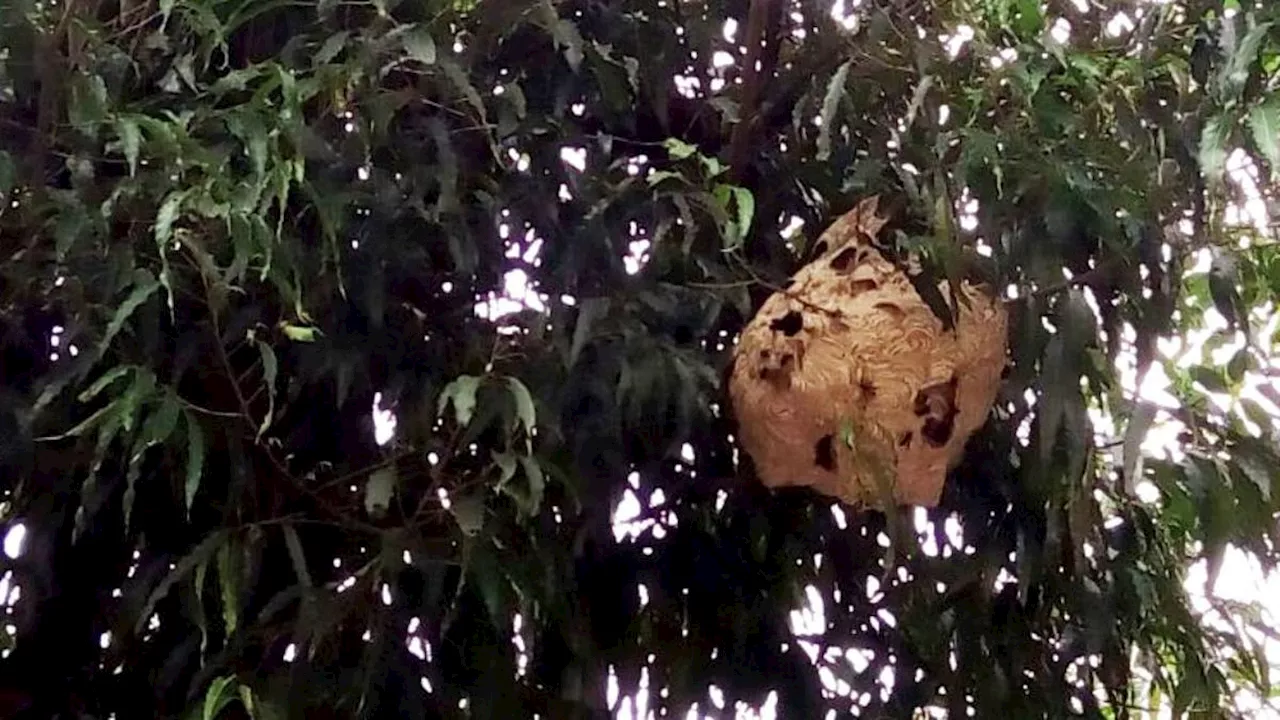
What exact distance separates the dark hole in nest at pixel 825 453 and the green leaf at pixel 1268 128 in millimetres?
267

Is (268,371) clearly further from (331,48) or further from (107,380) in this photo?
(331,48)

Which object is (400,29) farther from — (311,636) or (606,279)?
(311,636)

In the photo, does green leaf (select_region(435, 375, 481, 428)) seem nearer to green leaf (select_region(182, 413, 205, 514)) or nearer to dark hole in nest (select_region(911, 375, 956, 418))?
green leaf (select_region(182, 413, 205, 514))

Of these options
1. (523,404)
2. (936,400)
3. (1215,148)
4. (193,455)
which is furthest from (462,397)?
(1215,148)

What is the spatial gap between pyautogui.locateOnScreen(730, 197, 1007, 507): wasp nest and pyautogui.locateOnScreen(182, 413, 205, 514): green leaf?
303 mm

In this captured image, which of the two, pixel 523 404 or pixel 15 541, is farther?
pixel 15 541

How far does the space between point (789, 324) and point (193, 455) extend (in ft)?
1.11

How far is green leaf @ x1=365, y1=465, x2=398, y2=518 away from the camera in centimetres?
87

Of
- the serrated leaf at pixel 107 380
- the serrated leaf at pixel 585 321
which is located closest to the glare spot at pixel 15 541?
the serrated leaf at pixel 107 380

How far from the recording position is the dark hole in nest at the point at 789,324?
2.96ft

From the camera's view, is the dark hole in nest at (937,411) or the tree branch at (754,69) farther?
the tree branch at (754,69)

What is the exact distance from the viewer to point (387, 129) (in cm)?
96

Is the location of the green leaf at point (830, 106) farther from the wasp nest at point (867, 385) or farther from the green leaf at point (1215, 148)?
the green leaf at point (1215, 148)

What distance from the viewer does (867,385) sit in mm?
867
